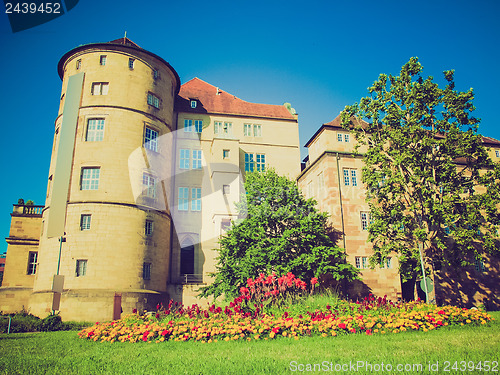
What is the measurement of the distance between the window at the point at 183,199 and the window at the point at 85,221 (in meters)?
9.02

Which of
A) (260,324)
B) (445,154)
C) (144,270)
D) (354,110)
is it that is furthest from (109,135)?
(445,154)

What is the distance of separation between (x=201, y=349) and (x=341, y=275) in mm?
14247

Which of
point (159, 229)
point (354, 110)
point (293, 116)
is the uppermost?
point (293, 116)

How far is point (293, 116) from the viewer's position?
41.4 meters

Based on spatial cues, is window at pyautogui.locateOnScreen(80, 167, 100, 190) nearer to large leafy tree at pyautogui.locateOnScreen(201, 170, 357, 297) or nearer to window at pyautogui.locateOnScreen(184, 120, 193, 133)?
large leafy tree at pyautogui.locateOnScreen(201, 170, 357, 297)

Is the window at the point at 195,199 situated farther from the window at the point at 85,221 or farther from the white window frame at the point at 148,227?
the window at the point at 85,221

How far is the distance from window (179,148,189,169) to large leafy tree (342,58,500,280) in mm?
18024

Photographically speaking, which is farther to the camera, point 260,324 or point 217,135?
point 217,135

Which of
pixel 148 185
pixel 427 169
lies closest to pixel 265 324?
pixel 427 169

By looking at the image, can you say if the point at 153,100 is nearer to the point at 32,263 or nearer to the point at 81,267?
the point at 81,267

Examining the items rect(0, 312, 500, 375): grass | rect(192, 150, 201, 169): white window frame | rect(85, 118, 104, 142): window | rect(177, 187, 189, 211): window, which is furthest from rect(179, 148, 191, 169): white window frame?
rect(0, 312, 500, 375): grass

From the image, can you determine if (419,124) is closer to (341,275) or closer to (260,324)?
(341,275)

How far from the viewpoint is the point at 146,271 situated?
2764cm

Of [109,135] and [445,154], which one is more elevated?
[109,135]
